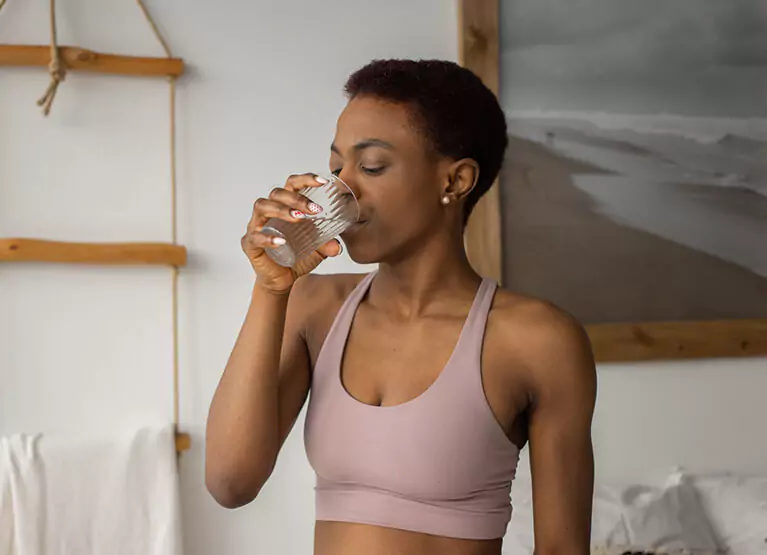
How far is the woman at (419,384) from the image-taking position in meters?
0.90

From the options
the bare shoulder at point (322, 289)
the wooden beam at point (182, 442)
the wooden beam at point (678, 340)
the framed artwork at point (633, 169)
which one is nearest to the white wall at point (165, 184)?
the wooden beam at point (182, 442)

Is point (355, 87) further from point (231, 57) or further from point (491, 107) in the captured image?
point (231, 57)

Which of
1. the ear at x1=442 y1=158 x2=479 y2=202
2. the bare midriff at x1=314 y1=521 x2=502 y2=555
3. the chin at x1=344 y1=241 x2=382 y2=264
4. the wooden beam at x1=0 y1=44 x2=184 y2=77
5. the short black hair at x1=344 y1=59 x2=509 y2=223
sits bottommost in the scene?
the bare midriff at x1=314 y1=521 x2=502 y2=555

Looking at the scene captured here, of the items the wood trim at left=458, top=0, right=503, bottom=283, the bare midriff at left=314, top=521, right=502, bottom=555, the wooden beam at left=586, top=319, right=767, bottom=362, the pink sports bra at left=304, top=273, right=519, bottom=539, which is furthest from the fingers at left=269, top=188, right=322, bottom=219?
the wooden beam at left=586, top=319, right=767, bottom=362

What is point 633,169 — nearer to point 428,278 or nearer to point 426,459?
point 428,278

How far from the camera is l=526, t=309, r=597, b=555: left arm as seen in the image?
0.93m

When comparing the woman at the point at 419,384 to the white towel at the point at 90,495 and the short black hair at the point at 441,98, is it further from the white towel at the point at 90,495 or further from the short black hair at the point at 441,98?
the white towel at the point at 90,495

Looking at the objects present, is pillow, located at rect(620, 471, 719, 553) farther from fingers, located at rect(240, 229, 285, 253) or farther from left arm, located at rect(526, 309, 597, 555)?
fingers, located at rect(240, 229, 285, 253)

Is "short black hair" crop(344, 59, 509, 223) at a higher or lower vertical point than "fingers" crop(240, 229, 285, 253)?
higher

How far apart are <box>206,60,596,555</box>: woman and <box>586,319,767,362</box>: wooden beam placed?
0.97 metres

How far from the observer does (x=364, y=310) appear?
1.03 m

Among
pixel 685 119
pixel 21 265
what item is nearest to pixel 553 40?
pixel 685 119

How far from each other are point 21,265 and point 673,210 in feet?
4.58

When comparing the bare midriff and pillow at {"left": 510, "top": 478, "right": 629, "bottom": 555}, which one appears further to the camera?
pillow at {"left": 510, "top": 478, "right": 629, "bottom": 555}
